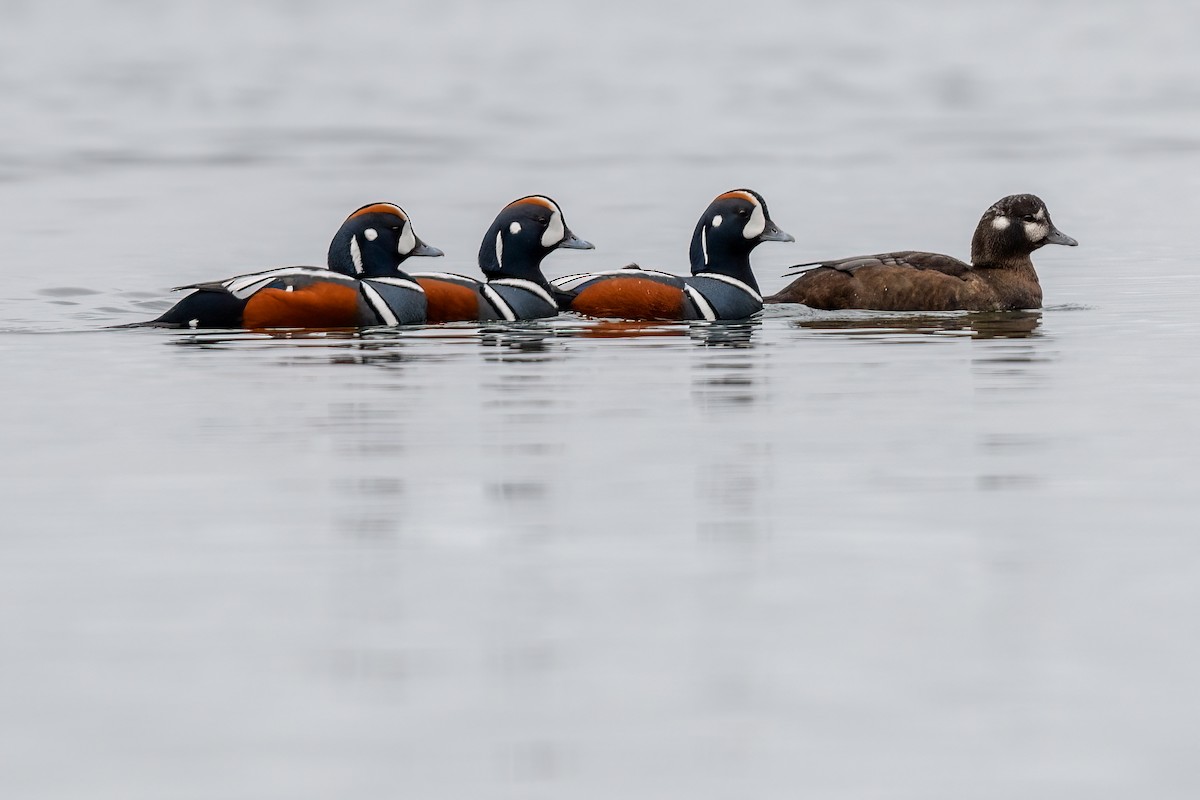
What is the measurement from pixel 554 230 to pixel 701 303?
121 cm

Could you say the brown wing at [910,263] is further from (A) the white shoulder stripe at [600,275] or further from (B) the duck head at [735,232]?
(A) the white shoulder stripe at [600,275]

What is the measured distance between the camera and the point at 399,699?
5.51 metres

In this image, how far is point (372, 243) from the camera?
609 inches

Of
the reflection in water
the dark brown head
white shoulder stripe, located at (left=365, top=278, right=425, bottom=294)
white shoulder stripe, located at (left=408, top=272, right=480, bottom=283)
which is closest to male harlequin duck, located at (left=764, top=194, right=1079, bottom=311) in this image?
the dark brown head

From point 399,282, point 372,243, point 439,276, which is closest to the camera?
point 399,282

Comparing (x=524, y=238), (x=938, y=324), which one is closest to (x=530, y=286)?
(x=524, y=238)

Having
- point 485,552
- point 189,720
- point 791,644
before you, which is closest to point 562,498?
point 485,552

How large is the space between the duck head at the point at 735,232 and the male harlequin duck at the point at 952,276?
0.47m

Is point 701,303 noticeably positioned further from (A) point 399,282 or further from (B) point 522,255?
(A) point 399,282

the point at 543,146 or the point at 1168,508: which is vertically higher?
the point at 543,146

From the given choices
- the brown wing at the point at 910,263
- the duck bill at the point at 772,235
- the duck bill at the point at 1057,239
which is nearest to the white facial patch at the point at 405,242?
the duck bill at the point at 772,235

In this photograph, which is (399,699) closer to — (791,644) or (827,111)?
(791,644)

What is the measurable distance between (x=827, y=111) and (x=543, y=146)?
406 inches

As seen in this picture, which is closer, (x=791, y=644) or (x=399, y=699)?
(x=399, y=699)
